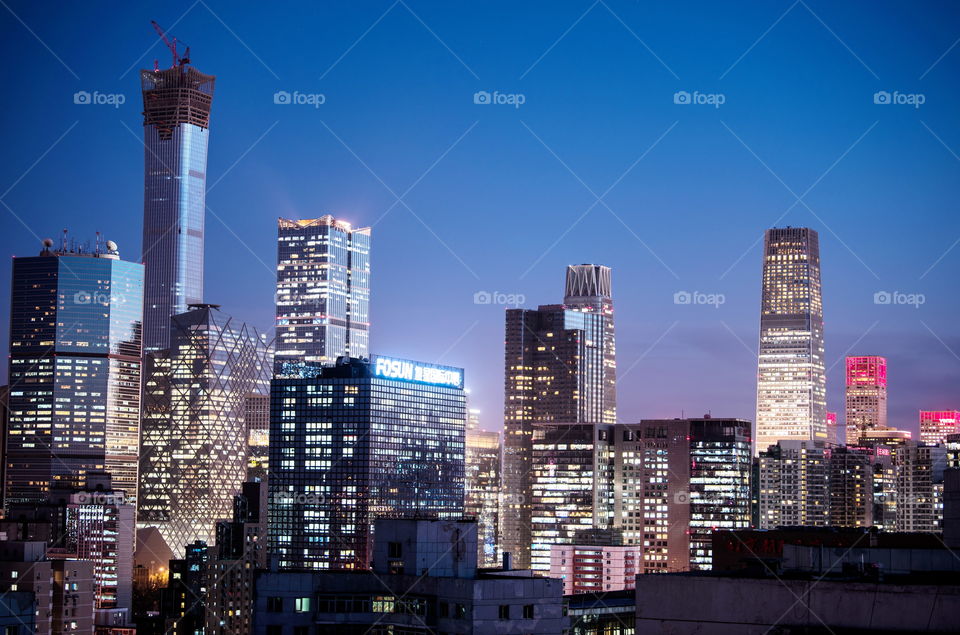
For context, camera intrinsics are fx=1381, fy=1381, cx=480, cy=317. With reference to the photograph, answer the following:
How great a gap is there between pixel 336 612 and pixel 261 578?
267 cm

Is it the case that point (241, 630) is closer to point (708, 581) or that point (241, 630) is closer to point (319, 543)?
point (319, 543)

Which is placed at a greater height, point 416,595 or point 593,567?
point 416,595

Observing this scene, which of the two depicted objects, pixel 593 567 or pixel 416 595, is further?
pixel 593 567

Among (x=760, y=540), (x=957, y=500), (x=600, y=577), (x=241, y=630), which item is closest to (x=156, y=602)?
(x=241, y=630)

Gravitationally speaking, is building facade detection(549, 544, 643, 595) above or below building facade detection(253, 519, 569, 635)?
below

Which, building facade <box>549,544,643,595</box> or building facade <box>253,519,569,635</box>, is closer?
building facade <box>253,519,569,635</box>

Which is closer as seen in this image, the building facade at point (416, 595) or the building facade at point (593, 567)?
the building facade at point (416, 595)

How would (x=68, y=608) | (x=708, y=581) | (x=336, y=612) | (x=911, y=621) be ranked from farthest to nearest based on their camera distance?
(x=68, y=608) < (x=336, y=612) < (x=708, y=581) < (x=911, y=621)

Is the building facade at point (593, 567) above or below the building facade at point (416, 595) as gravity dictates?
below

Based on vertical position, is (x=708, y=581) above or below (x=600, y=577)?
above

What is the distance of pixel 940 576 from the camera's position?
23125 millimetres

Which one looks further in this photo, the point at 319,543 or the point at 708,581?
the point at 319,543

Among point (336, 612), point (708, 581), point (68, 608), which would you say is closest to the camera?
point (708, 581)

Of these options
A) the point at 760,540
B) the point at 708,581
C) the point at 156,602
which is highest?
the point at 708,581
